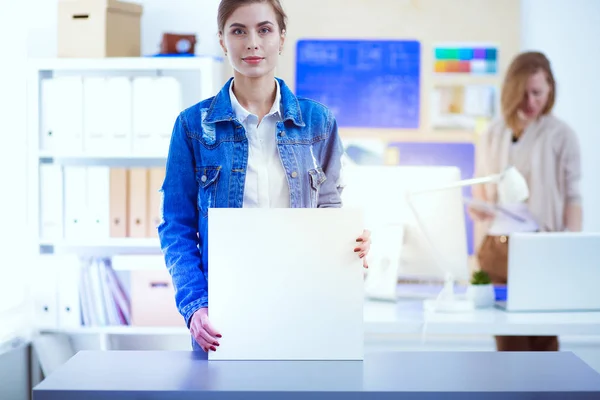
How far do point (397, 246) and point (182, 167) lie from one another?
1111 mm

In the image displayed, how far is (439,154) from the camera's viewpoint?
4152mm

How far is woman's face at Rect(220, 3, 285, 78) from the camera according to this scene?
1.46 m

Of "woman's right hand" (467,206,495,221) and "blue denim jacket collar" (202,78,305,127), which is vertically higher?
"blue denim jacket collar" (202,78,305,127)

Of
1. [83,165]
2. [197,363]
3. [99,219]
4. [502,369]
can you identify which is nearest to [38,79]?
[83,165]

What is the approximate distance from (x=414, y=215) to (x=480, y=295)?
34cm

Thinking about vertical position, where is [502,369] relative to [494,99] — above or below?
below

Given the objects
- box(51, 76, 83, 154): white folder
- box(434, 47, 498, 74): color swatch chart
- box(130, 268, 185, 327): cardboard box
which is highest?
box(434, 47, 498, 74): color swatch chart

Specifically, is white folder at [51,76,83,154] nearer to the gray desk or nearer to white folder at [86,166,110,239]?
white folder at [86,166,110,239]

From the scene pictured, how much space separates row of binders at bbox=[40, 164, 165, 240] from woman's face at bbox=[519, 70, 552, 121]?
162cm

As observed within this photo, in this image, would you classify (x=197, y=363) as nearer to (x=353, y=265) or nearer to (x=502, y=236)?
(x=353, y=265)

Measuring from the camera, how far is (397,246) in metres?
2.45

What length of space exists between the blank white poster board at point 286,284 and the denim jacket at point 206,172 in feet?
0.57

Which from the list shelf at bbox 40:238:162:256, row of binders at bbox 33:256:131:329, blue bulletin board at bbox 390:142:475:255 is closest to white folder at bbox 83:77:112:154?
shelf at bbox 40:238:162:256

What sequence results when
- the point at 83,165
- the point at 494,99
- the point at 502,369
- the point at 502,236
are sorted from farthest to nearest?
the point at 494,99
the point at 83,165
the point at 502,236
the point at 502,369
